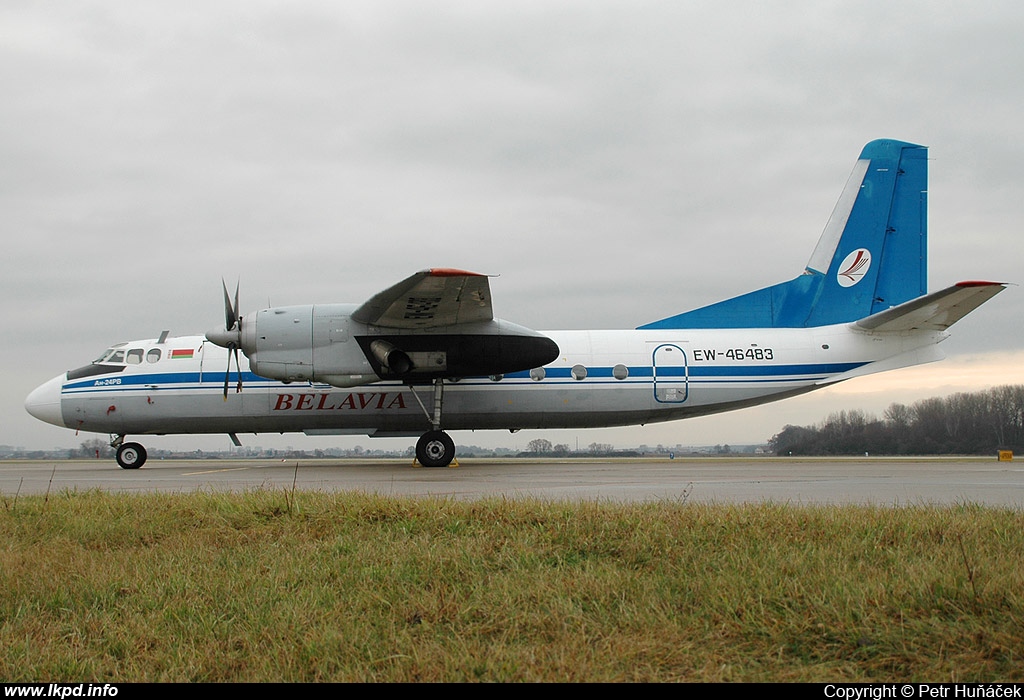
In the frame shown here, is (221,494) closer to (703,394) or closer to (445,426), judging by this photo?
(445,426)

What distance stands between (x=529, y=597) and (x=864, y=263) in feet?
57.9

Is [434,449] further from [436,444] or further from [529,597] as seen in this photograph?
[529,597]

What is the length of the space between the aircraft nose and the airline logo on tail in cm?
1927

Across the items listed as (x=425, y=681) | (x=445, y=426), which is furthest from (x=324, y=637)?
(x=445, y=426)

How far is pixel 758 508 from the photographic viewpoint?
643cm

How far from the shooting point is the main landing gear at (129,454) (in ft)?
59.1

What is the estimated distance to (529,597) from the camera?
4.21m

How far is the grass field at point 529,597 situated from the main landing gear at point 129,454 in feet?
41.2

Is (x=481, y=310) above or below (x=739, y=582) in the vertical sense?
above

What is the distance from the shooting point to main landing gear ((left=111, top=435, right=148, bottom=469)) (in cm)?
1802

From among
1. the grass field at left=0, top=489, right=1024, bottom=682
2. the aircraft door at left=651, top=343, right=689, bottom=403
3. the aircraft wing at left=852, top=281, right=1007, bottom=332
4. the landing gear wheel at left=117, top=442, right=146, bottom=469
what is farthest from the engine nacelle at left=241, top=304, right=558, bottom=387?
the grass field at left=0, top=489, right=1024, bottom=682

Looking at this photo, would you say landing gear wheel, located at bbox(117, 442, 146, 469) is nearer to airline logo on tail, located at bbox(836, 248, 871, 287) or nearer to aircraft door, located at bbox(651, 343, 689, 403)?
aircraft door, located at bbox(651, 343, 689, 403)

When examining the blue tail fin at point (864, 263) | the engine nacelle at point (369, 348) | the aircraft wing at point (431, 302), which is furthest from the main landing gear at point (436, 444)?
the blue tail fin at point (864, 263)

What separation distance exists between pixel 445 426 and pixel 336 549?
12443 millimetres
